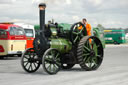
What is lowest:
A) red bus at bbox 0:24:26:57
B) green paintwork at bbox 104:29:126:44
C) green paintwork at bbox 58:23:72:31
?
green paintwork at bbox 104:29:126:44

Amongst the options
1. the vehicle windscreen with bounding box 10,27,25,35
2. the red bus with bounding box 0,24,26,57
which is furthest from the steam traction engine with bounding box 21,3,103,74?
the vehicle windscreen with bounding box 10,27,25,35

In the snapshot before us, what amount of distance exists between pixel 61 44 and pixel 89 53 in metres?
1.07

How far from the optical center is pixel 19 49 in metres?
17.6

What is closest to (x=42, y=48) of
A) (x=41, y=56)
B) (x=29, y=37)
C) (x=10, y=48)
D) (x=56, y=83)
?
(x=41, y=56)

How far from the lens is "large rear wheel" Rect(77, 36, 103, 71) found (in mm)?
9758

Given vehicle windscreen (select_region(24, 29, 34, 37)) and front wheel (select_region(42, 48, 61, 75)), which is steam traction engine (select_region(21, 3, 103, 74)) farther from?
vehicle windscreen (select_region(24, 29, 34, 37))

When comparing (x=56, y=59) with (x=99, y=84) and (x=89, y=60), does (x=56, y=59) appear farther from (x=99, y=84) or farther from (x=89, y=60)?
(x=99, y=84)

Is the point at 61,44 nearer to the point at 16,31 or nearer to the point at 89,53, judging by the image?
the point at 89,53

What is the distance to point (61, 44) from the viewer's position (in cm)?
984

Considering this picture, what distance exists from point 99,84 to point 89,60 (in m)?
2.98

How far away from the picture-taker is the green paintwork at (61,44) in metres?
9.67

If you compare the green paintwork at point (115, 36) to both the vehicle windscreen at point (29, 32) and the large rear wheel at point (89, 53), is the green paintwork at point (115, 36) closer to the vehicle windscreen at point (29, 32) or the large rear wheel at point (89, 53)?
the vehicle windscreen at point (29, 32)

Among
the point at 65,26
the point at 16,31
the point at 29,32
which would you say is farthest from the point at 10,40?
the point at 65,26

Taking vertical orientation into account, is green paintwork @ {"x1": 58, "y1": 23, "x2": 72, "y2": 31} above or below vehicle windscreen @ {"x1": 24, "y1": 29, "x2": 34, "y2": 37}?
above
